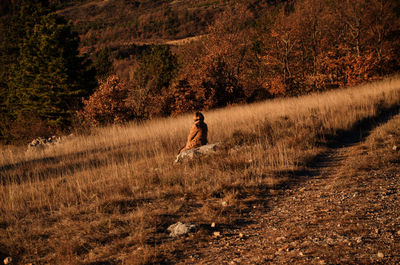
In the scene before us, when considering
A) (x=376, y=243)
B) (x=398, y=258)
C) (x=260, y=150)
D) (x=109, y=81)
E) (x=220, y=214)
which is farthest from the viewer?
(x=109, y=81)

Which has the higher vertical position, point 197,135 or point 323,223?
point 197,135

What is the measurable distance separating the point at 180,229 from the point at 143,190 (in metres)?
1.83

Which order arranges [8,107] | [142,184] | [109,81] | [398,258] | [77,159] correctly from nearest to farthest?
[398,258], [142,184], [77,159], [109,81], [8,107]

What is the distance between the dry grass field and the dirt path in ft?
1.09

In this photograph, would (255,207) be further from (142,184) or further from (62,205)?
(62,205)

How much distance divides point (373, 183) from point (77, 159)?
7606mm

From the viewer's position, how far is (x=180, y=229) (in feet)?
11.9

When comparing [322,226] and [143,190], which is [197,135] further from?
[322,226]

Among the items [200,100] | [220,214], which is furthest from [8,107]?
[220,214]

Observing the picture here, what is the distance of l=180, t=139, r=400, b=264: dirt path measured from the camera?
281 centimetres

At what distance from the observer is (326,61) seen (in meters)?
20.2

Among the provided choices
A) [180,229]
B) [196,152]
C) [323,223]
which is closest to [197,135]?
[196,152]

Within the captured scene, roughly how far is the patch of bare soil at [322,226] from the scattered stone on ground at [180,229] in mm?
326

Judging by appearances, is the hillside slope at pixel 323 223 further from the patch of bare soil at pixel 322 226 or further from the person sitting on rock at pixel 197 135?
the person sitting on rock at pixel 197 135
